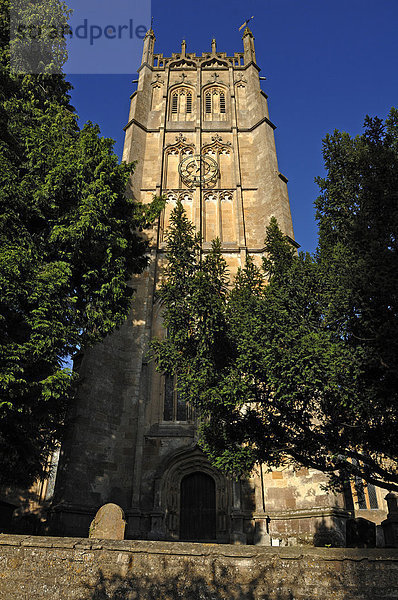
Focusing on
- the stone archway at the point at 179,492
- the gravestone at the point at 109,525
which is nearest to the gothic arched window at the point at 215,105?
the stone archway at the point at 179,492

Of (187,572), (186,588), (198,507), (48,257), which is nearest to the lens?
(186,588)

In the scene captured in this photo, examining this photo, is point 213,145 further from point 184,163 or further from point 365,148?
point 365,148

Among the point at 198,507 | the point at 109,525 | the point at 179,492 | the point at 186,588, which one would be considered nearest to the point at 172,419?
the point at 179,492

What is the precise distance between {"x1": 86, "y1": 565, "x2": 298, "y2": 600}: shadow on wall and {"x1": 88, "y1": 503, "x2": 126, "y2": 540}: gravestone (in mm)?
1224

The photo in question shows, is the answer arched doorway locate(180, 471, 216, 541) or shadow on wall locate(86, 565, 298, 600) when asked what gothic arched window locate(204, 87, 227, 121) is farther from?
shadow on wall locate(86, 565, 298, 600)

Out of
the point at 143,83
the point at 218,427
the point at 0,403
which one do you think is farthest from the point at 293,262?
the point at 143,83

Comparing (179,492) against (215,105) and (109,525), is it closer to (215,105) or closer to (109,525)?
(109,525)

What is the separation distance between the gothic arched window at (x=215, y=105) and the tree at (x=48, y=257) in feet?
50.8

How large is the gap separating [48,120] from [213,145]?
561 inches

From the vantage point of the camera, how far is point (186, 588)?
628 cm

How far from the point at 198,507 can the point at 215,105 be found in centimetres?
2347

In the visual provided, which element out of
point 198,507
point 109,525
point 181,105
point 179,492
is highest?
point 181,105

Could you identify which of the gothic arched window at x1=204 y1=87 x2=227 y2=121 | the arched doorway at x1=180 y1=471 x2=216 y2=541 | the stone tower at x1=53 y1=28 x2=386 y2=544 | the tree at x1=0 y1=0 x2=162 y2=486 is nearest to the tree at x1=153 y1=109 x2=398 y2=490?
the tree at x1=0 y1=0 x2=162 y2=486

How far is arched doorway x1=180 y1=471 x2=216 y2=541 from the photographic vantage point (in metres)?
14.5
